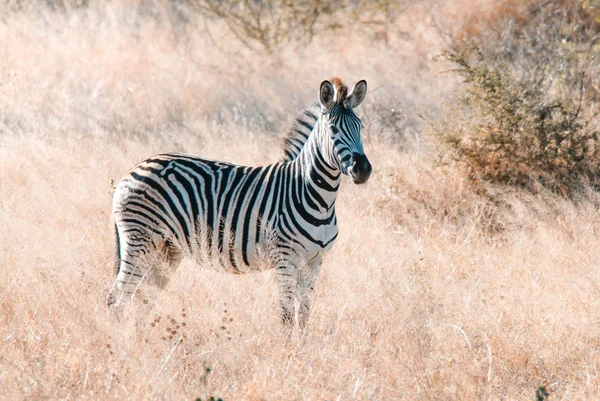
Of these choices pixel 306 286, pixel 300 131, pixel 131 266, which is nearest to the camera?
pixel 306 286

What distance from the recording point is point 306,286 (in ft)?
16.6

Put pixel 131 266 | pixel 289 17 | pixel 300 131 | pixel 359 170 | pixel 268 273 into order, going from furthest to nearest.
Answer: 1. pixel 289 17
2. pixel 268 273
3. pixel 300 131
4. pixel 131 266
5. pixel 359 170

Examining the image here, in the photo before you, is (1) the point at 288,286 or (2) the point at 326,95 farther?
(2) the point at 326,95

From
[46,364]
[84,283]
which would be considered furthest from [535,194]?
[46,364]

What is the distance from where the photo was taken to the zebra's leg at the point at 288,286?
16.3 feet

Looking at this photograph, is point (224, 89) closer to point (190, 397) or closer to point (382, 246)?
point (382, 246)

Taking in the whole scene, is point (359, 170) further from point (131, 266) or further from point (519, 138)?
point (519, 138)

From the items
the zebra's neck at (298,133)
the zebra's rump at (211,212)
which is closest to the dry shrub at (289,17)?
the zebra's neck at (298,133)

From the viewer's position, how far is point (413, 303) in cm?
535

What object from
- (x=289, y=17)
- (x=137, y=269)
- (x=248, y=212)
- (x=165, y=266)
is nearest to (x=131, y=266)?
(x=137, y=269)

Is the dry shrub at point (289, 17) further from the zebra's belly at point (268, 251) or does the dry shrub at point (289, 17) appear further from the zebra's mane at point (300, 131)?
the zebra's belly at point (268, 251)

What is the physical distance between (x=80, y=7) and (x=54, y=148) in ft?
21.0

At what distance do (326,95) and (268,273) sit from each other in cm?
166

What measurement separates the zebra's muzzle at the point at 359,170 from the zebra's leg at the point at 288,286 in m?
0.73
